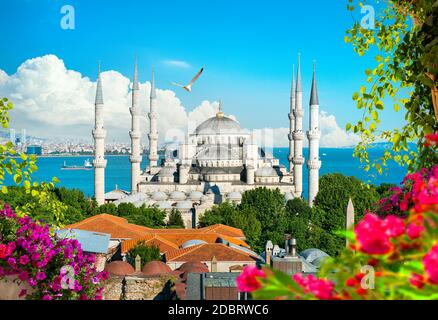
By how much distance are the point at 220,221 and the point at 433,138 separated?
2615 cm

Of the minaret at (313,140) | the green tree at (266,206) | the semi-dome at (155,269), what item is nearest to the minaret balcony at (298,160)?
the minaret at (313,140)

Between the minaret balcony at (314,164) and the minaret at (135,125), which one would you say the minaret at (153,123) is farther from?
the minaret balcony at (314,164)

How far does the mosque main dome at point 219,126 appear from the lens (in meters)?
45.5

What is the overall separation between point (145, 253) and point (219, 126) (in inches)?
1170

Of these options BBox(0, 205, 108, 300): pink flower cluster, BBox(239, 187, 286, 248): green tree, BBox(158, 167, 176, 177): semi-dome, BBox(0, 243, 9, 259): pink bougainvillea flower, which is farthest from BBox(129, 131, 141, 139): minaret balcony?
BBox(0, 243, 9, 259): pink bougainvillea flower

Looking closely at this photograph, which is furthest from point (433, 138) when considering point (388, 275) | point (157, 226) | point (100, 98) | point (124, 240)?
point (100, 98)

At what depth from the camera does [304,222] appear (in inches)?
1041

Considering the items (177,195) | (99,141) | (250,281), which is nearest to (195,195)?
(177,195)

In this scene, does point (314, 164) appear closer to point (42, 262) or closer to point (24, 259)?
point (42, 262)

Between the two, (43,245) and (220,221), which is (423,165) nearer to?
(43,245)

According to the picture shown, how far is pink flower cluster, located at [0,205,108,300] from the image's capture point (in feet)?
14.7

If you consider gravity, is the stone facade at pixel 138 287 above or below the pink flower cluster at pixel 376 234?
below

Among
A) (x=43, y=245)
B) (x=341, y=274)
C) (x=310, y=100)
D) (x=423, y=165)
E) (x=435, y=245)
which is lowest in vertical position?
(x=43, y=245)

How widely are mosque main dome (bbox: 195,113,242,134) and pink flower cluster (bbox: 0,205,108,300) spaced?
4046 cm
